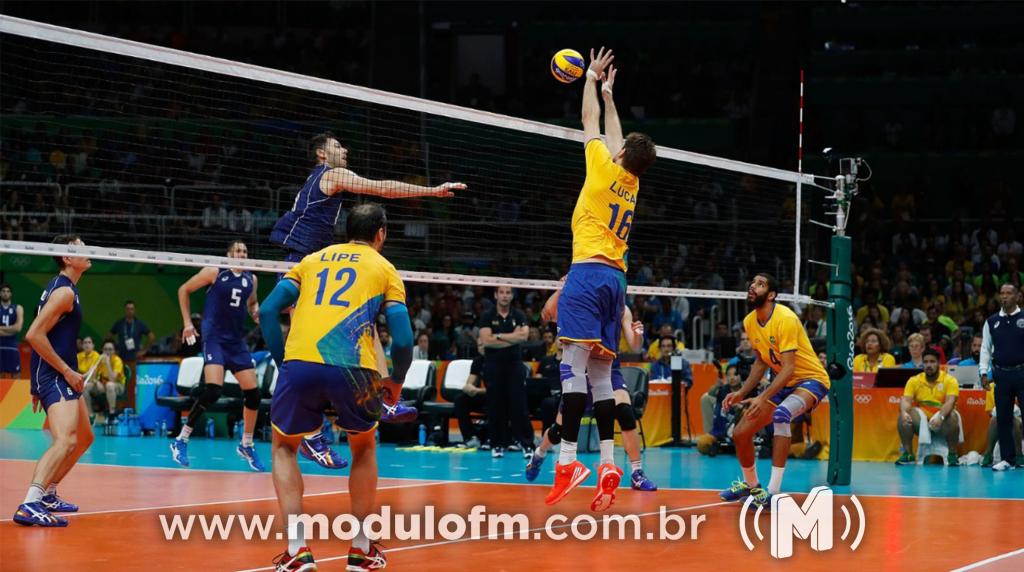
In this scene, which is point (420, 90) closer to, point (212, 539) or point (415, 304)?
point (415, 304)

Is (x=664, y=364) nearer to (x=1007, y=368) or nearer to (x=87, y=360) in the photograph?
(x=1007, y=368)

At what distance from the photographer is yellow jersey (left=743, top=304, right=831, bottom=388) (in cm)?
1063

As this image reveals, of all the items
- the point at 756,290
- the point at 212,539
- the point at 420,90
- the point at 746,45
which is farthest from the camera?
the point at 746,45

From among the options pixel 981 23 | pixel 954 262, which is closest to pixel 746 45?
pixel 981 23

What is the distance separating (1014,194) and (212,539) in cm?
2543

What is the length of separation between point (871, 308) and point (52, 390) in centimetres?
1533

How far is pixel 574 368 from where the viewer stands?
28.6ft

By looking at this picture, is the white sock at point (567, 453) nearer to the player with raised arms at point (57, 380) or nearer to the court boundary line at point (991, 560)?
the court boundary line at point (991, 560)

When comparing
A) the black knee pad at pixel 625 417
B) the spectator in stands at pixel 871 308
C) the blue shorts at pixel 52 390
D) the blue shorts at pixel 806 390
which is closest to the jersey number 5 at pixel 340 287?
the blue shorts at pixel 52 390

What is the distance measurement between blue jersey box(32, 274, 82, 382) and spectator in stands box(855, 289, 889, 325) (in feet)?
49.7

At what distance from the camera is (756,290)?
35.2ft

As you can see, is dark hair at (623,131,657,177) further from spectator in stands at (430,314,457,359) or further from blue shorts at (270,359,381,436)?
spectator in stands at (430,314,457,359)

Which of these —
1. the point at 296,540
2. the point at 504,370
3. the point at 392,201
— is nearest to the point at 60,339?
the point at 296,540

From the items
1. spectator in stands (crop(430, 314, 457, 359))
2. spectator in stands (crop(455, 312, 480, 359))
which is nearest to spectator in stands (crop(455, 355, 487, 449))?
spectator in stands (crop(455, 312, 480, 359))
